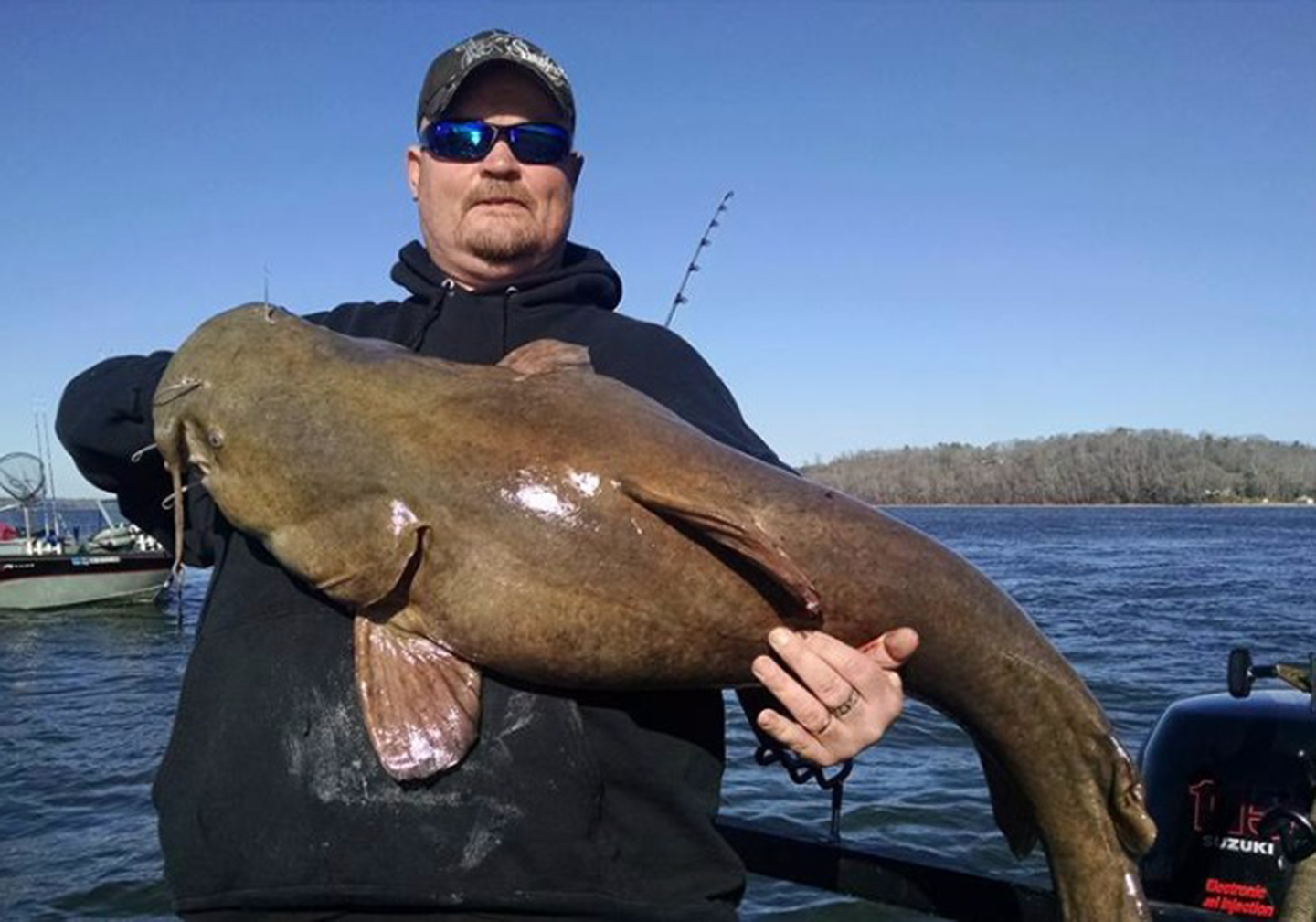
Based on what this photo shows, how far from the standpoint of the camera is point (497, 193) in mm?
2916

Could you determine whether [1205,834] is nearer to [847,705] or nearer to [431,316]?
[847,705]

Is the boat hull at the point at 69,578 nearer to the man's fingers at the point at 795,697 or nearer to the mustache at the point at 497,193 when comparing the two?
the mustache at the point at 497,193

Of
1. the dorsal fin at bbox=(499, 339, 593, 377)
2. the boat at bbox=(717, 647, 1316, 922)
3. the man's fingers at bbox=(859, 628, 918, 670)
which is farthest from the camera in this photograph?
the boat at bbox=(717, 647, 1316, 922)

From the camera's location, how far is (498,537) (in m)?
2.37

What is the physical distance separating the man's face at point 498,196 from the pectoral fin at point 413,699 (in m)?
1.07

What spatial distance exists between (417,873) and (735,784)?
313 inches

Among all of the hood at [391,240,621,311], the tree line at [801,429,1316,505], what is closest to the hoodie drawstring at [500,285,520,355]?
the hood at [391,240,621,311]

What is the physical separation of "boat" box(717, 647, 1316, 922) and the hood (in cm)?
171

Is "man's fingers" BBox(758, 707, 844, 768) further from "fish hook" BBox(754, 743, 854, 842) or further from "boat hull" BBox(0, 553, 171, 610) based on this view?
"boat hull" BBox(0, 553, 171, 610)

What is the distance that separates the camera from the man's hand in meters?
2.31

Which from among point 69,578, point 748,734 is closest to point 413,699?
point 748,734

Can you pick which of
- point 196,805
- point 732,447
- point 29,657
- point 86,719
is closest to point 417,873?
point 196,805

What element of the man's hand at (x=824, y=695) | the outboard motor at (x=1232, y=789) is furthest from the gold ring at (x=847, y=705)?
the outboard motor at (x=1232, y=789)

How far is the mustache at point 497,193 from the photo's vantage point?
2.91 metres
